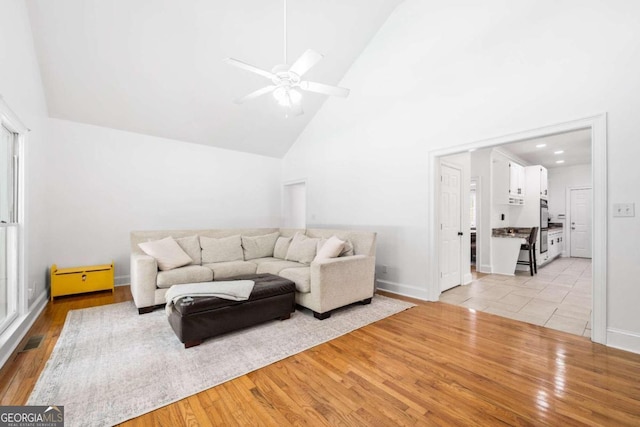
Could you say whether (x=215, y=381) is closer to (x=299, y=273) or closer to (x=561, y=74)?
(x=299, y=273)

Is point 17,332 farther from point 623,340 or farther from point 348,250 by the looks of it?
point 623,340

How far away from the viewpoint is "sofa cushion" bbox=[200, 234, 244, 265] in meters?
3.99

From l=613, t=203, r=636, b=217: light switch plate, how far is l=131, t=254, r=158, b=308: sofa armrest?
4661 mm

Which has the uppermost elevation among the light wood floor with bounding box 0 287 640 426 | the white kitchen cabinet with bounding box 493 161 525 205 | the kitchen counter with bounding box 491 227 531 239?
the white kitchen cabinet with bounding box 493 161 525 205

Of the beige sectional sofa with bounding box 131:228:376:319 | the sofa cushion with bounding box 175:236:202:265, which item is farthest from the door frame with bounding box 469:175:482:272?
the sofa cushion with bounding box 175:236:202:265

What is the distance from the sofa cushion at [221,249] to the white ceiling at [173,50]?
2150 millimetres

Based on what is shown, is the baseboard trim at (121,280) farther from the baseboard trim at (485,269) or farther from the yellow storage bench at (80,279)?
the baseboard trim at (485,269)

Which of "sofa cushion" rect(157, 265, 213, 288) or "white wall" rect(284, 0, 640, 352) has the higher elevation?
"white wall" rect(284, 0, 640, 352)

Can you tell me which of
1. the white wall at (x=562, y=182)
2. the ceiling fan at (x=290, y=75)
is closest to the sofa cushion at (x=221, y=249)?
the ceiling fan at (x=290, y=75)

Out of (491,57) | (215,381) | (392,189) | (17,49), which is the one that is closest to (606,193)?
(491,57)

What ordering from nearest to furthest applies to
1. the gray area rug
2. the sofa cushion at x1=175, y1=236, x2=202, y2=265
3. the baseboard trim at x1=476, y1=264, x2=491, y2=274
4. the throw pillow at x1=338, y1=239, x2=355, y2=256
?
the gray area rug, the throw pillow at x1=338, y1=239, x2=355, y2=256, the sofa cushion at x1=175, y1=236, x2=202, y2=265, the baseboard trim at x1=476, y1=264, x2=491, y2=274

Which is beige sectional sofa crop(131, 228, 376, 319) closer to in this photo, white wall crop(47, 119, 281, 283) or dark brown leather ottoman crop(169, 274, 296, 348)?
dark brown leather ottoman crop(169, 274, 296, 348)

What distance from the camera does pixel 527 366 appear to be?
205cm

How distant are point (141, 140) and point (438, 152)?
480 cm
